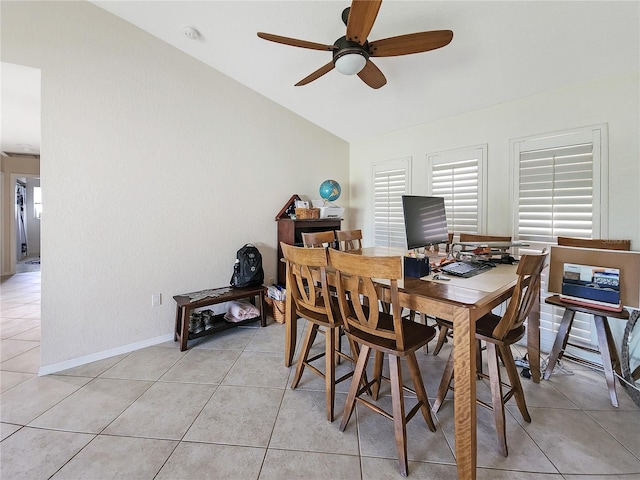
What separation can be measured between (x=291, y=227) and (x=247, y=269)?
74 cm

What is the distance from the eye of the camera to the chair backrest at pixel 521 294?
1.24 metres

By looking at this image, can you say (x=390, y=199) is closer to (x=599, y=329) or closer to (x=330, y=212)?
(x=330, y=212)

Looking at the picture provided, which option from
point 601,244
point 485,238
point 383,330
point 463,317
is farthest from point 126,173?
point 601,244

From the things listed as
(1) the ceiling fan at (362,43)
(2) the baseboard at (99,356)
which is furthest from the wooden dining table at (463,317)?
(2) the baseboard at (99,356)

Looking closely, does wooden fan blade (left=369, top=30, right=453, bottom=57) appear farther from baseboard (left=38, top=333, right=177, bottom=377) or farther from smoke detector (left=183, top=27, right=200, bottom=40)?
baseboard (left=38, top=333, right=177, bottom=377)

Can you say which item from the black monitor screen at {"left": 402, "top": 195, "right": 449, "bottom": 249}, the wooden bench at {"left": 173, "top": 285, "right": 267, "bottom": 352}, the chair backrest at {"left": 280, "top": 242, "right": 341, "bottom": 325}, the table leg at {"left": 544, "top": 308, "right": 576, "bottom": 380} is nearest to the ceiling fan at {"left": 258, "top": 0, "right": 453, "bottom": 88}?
the black monitor screen at {"left": 402, "top": 195, "right": 449, "bottom": 249}

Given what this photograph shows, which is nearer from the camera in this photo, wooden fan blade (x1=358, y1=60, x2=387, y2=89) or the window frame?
wooden fan blade (x1=358, y1=60, x2=387, y2=89)

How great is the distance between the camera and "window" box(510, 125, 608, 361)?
2.20 metres

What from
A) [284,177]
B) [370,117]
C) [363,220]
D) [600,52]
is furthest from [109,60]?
[600,52]

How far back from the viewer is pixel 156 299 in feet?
8.49

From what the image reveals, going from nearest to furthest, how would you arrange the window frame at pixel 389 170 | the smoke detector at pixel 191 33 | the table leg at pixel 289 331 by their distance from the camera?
the table leg at pixel 289 331, the smoke detector at pixel 191 33, the window frame at pixel 389 170

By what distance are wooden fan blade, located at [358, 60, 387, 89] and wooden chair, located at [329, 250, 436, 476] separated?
4.78 ft

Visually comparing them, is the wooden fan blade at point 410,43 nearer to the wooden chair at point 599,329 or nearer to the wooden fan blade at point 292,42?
the wooden fan blade at point 292,42

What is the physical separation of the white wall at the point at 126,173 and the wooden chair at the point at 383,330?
200 cm
